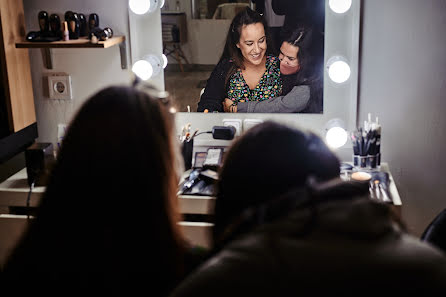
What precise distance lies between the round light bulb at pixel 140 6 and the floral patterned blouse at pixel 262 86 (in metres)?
0.41

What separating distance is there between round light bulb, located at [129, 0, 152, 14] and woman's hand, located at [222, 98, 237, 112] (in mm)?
459

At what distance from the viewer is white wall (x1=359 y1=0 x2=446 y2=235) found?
6.51ft

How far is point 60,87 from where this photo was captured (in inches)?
88.7

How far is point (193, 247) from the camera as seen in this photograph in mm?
1078

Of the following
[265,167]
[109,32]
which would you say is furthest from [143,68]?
[265,167]

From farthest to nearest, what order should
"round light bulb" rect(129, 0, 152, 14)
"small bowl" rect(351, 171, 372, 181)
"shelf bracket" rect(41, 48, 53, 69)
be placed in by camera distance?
1. "shelf bracket" rect(41, 48, 53, 69)
2. "round light bulb" rect(129, 0, 152, 14)
3. "small bowl" rect(351, 171, 372, 181)

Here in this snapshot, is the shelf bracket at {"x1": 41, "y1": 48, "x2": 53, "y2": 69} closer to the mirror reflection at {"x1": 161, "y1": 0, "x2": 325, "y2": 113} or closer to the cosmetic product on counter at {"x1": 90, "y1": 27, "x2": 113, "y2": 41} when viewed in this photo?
the cosmetic product on counter at {"x1": 90, "y1": 27, "x2": 113, "y2": 41}

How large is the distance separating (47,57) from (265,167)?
1535 millimetres

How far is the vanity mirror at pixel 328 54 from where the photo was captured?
202 cm

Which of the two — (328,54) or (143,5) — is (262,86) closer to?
(328,54)

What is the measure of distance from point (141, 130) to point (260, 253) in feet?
1.10

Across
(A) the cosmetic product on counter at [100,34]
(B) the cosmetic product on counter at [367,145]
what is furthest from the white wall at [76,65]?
(B) the cosmetic product on counter at [367,145]

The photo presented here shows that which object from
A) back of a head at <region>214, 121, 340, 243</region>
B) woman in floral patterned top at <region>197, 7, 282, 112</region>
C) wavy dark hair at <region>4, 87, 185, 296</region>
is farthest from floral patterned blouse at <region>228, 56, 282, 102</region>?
wavy dark hair at <region>4, 87, 185, 296</region>

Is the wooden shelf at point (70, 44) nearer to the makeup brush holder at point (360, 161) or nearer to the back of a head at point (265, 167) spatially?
the makeup brush holder at point (360, 161)
